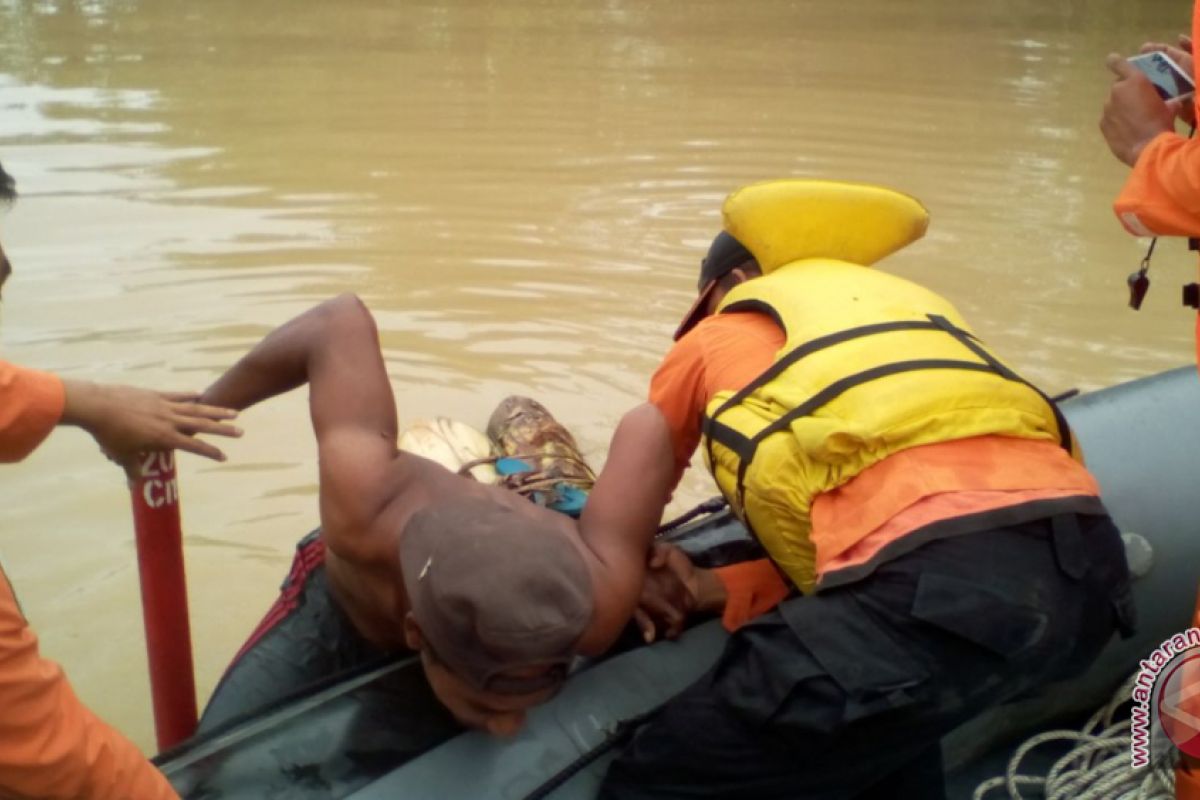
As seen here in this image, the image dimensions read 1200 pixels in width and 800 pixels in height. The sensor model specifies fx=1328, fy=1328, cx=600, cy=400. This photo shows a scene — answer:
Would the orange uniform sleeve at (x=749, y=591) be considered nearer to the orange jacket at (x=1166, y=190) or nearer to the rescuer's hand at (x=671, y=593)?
the rescuer's hand at (x=671, y=593)

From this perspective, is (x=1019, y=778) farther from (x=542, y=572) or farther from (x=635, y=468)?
(x=542, y=572)

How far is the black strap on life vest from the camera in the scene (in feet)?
5.55

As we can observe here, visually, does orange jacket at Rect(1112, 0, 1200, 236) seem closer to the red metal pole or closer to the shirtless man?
the shirtless man

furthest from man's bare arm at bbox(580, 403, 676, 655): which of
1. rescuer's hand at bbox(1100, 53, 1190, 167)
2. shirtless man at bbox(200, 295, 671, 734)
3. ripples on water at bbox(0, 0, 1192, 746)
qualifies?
ripples on water at bbox(0, 0, 1192, 746)

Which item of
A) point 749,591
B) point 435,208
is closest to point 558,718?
point 749,591

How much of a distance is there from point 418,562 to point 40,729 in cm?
45

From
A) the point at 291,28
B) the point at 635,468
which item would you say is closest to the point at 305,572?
the point at 635,468

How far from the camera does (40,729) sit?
1.43 metres

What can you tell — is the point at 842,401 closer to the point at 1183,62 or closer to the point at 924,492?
the point at 924,492

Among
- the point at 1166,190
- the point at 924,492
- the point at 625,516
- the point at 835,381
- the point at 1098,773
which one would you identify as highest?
the point at 1166,190

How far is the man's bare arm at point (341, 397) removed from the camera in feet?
5.94

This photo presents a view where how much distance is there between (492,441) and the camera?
303 centimetres

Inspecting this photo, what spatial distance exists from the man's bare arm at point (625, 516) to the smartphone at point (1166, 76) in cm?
90

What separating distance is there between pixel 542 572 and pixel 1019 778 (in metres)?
0.96
